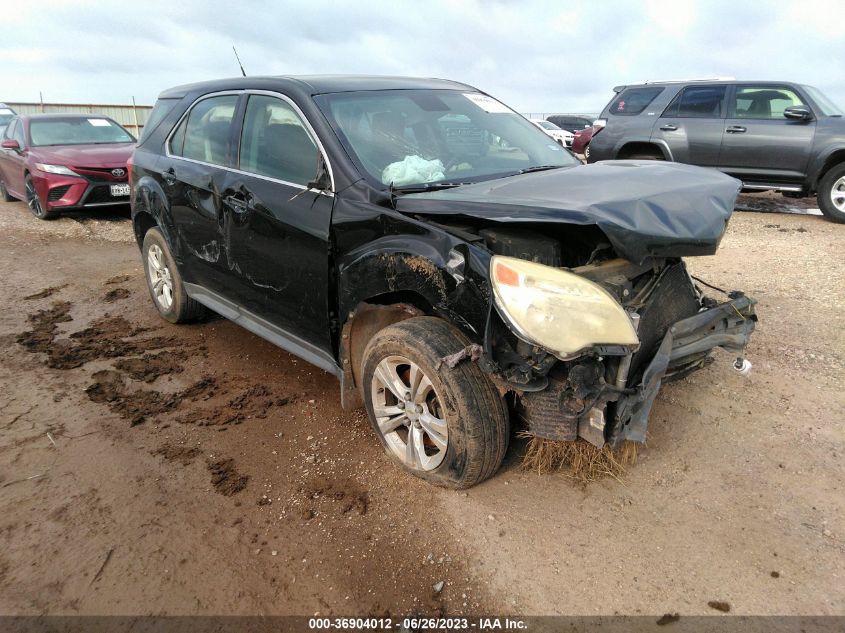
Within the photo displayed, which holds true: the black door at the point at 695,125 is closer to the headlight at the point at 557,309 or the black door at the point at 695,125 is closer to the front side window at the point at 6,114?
the headlight at the point at 557,309

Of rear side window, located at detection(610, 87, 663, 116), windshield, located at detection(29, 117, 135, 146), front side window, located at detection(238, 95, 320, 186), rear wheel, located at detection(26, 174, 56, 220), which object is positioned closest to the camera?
front side window, located at detection(238, 95, 320, 186)

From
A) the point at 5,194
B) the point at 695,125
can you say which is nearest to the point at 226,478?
the point at 695,125

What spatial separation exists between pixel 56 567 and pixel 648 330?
269 cm

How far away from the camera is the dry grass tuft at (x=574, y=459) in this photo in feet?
9.61

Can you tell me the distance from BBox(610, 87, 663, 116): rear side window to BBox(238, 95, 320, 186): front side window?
7.93 meters

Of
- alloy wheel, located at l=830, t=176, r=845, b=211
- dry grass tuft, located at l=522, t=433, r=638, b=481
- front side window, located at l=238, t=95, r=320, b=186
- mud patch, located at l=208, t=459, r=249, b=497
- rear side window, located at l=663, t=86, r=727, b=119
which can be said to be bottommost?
mud patch, located at l=208, t=459, r=249, b=497

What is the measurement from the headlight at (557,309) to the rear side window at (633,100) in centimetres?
861

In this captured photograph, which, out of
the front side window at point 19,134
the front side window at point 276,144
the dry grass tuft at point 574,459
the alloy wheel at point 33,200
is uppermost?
the front side window at point 276,144

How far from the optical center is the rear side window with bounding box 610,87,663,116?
990 cm

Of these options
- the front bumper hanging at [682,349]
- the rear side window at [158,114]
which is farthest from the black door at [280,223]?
the front bumper hanging at [682,349]

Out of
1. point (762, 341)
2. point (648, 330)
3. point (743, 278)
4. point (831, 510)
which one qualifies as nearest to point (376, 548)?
point (648, 330)

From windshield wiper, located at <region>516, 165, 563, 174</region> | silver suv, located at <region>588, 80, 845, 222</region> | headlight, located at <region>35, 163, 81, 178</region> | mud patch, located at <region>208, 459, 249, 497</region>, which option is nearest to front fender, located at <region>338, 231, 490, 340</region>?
mud patch, located at <region>208, 459, 249, 497</region>

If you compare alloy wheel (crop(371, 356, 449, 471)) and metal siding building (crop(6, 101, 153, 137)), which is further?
metal siding building (crop(6, 101, 153, 137))

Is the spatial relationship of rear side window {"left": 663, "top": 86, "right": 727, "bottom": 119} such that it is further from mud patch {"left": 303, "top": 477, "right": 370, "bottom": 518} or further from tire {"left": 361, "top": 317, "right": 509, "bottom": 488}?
mud patch {"left": 303, "top": 477, "right": 370, "bottom": 518}
